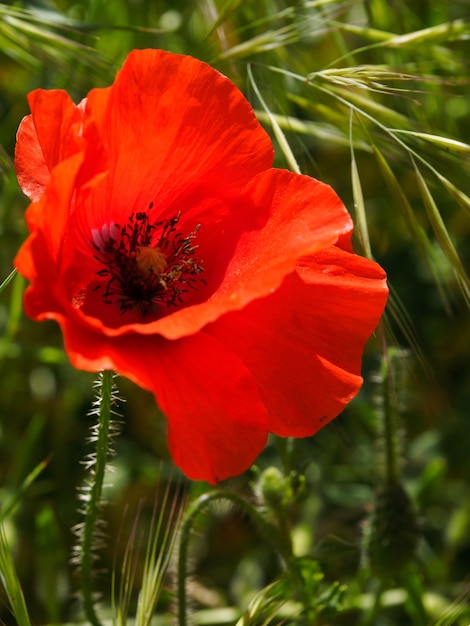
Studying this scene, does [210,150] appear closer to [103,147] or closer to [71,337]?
[103,147]

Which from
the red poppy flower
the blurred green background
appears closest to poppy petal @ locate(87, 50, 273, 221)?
the red poppy flower

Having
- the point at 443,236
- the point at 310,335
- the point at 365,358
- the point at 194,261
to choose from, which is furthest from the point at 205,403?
the point at 365,358

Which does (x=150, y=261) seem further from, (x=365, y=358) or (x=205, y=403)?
(x=365, y=358)

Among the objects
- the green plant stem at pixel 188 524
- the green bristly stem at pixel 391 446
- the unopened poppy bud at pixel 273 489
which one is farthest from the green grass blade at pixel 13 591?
the green bristly stem at pixel 391 446

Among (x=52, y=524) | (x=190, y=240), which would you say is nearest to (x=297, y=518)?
(x=52, y=524)

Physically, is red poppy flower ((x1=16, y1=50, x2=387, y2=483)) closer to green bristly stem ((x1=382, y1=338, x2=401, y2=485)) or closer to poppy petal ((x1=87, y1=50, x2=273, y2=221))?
poppy petal ((x1=87, y1=50, x2=273, y2=221))

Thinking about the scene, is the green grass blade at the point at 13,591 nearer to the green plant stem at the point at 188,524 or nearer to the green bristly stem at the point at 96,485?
the green bristly stem at the point at 96,485
